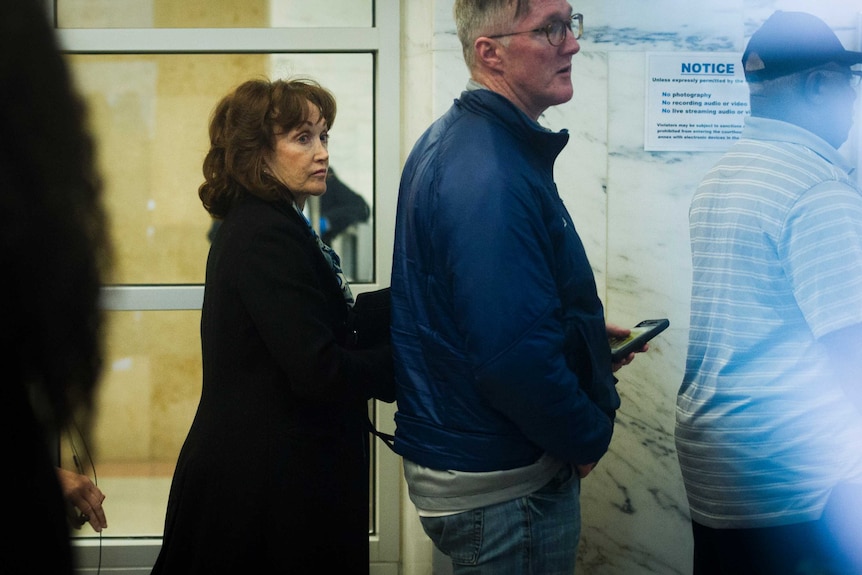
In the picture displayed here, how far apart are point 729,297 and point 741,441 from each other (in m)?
0.33

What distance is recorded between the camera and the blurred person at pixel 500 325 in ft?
5.43

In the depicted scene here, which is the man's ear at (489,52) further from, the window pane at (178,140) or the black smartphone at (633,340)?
the window pane at (178,140)

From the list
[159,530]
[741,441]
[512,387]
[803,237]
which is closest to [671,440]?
[741,441]

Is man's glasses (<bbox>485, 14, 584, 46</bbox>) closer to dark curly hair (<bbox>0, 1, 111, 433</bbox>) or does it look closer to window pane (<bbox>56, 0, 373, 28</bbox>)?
dark curly hair (<bbox>0, 1, 111, 433</bbox>)

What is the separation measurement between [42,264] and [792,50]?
5.86 feet

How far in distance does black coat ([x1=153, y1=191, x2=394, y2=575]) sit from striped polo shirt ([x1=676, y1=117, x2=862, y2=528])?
0.80 meters

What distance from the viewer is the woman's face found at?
2.29 meters

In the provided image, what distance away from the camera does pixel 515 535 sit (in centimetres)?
176

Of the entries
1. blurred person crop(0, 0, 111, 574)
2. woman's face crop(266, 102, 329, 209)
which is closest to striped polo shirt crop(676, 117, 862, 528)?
woman's face crop(266, 102, 329, 209)

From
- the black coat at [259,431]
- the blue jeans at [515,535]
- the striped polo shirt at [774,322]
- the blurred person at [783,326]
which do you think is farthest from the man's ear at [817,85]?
the black coat at [259,431]

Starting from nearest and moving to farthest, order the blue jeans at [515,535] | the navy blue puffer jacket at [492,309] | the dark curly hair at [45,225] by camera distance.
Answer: the dark curly hair at [45,225] < the navy blue puffer jacket at [492,309] < the blue jeans at [515,535]

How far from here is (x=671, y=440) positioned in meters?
3.25

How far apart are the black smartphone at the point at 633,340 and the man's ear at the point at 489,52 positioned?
28.2 inches

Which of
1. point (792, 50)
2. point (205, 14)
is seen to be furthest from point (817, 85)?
point (205, 14)
